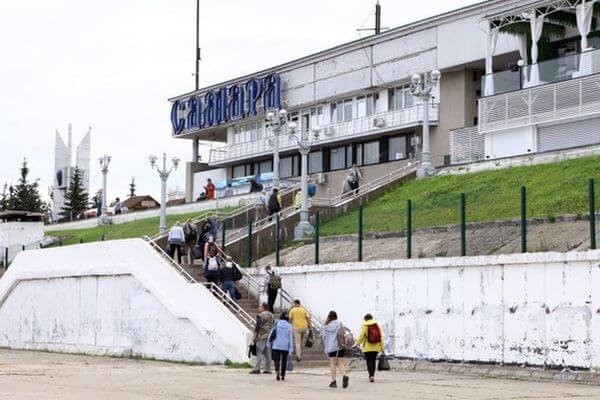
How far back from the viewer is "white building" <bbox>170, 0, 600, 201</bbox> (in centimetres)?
3909

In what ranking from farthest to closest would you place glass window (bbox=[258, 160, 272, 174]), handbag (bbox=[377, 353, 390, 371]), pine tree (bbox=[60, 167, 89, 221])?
pine tree (bbox=[60, 167, 89, 221]) → glass window (bbox=[258, 160, 272, 174]) → handbag (bbox=[377, 353, 390, 371])

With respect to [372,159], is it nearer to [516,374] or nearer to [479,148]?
[479,148]

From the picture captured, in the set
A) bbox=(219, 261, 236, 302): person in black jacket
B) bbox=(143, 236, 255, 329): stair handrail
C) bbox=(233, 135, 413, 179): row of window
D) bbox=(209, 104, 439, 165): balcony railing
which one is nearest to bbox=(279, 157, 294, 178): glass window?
bbox=(233, 135, 413, 179): row of window

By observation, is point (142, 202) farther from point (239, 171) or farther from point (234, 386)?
point (234, 386)

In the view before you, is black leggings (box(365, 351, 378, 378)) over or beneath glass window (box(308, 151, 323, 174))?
beneath

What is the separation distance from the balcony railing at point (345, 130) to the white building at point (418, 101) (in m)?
0.07

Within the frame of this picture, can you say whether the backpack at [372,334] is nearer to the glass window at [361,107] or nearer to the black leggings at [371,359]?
the black leggings at [371,359]

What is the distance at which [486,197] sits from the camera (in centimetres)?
3192

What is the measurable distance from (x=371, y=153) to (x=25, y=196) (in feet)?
176

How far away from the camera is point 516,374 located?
931 inches

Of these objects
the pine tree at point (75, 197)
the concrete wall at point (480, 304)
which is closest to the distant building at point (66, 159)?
the pine tree at point (75, 197)

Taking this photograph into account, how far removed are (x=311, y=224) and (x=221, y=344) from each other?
801 centimetres

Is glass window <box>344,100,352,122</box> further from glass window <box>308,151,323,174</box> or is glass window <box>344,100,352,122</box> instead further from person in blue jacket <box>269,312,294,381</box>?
person in blue jacket <box>269,312,294,381</box>

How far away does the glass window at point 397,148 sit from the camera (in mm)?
52844
